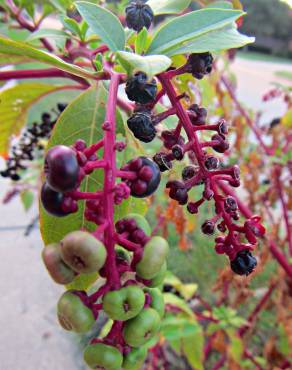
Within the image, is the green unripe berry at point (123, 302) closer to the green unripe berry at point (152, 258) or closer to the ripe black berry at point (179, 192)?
the green unripe berry at point (152, 258)

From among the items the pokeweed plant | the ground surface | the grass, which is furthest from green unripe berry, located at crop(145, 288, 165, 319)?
the grass

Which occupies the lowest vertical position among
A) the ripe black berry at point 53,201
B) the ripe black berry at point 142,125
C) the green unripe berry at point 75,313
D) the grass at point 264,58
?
the green unripe berry at point 75,313

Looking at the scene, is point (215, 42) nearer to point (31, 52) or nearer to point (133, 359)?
point (31, 52)

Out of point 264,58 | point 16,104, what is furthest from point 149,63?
point 264,58

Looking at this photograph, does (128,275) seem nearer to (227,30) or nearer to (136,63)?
(136,63)

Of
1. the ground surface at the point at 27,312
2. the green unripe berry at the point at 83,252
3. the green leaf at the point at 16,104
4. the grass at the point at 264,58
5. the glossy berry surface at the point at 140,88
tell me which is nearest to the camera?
the green unripe berry at the point at 83,252

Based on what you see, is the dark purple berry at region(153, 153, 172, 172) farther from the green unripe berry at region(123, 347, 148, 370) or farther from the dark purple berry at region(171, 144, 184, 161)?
the green unripe berry at region(123, 347, 148, 370)

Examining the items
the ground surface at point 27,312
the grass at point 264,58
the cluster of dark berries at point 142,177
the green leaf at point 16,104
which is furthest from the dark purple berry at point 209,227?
the grass at point 264,58
